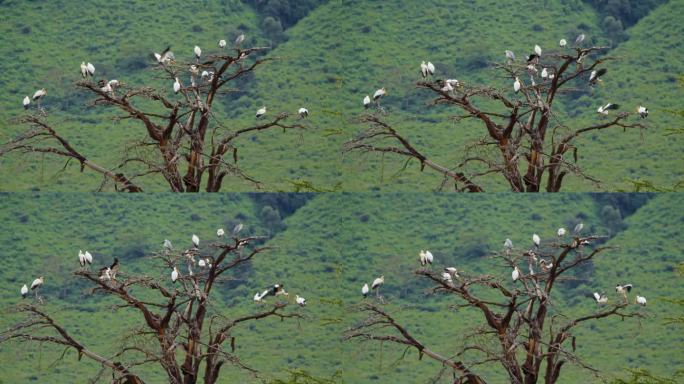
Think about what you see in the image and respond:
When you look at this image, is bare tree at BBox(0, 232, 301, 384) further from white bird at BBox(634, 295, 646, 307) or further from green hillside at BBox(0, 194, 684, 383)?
white bird at BBox(634, 295, 646, 307)

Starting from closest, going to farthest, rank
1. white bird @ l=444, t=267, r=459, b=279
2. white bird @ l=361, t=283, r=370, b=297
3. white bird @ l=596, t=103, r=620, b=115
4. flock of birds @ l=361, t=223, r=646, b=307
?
flock of birds @ l=361, t=223, r=646, b=307
white bird @ l=444, t=267, r=459, b=279
white bird @ l=361, t=283, r=370, b=297
white bird @ l=596, t=103, r=620, b=115

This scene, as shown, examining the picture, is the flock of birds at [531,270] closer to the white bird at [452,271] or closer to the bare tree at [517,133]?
the white bird at [452,271]

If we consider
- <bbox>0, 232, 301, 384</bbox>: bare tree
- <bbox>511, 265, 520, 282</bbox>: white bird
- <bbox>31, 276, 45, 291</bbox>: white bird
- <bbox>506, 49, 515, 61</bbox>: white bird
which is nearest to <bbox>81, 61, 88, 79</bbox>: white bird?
<bbox>0, 232, 301, 384</bbox>: bare tree

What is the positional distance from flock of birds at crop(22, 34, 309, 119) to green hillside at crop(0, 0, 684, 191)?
132mm

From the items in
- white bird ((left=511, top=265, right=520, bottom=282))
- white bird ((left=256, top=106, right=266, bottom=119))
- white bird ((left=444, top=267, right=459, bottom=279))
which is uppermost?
white bird ((left=256, top=106, right=266, bottom=119))

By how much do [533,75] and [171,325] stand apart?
3.56 meters

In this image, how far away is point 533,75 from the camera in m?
15.5

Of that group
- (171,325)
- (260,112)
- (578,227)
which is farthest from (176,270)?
(578,227)

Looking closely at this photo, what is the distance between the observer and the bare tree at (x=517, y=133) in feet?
48.9

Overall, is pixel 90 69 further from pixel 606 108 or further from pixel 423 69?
pixel 606 108

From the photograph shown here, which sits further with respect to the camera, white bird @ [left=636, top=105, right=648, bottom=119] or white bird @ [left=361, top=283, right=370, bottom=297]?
white bird @ [left=636, top=105, right=648, bottom=119]

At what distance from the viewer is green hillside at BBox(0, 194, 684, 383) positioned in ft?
49.9

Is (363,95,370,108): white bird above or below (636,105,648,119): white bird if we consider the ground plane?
below

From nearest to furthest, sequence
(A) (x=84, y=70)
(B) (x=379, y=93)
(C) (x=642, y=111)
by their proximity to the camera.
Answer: (C) (x=642, y=111) → (A) (x=84, y=70) → (B) (x=379, y=93)
